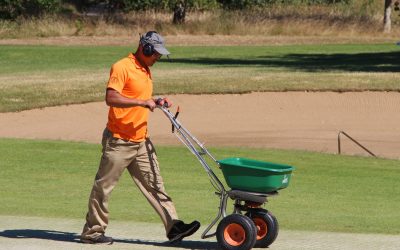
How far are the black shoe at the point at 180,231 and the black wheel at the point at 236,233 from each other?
469 millimetres

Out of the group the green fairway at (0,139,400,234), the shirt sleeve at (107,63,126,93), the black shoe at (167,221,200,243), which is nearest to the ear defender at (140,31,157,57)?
the shirt sleeve at (107,63,126,93)

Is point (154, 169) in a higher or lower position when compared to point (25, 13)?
higher

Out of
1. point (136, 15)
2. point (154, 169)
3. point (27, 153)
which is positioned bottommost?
point (136, 15)

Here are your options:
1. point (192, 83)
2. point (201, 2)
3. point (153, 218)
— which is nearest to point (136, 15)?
point (201, 2)

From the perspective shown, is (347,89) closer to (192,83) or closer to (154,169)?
(192,83)

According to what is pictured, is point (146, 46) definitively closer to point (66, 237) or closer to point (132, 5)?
point (66, 237)

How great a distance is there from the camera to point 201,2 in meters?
67.3

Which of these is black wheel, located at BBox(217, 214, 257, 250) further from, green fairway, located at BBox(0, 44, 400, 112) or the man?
green fairway, located at BBox(0, 44, 400, 112)

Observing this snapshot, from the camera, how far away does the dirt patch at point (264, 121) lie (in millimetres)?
24031

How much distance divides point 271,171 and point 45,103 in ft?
62.1

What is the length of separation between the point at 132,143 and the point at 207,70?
26907 mm

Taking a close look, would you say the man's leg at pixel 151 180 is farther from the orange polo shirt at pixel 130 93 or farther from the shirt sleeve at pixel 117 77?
the shirt sleeve at pixel 117 77

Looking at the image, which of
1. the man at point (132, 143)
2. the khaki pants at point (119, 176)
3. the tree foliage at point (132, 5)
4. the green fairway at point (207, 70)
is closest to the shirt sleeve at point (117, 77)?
the man at point (132, 143)

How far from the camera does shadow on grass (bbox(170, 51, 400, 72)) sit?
123ft
